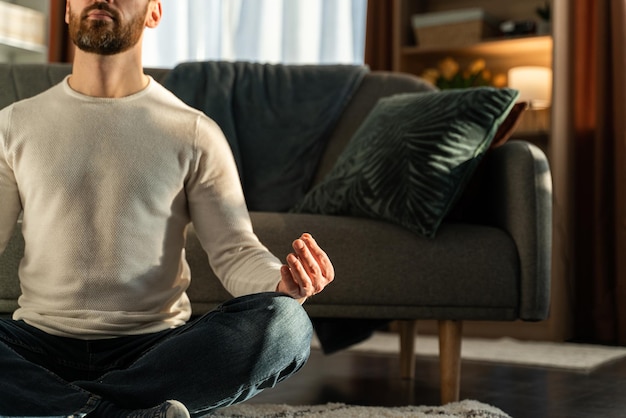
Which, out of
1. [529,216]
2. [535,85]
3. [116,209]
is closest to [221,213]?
[116,209]

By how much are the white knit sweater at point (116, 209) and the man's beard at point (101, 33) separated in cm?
9

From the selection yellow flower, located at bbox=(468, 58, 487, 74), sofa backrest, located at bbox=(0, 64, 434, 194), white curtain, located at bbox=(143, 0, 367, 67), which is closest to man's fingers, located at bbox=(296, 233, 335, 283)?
sofa backrest, located at bbox=(0, 64, 434, 194)

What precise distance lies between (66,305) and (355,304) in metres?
0.77

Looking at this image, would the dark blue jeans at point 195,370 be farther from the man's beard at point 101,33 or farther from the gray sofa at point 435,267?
the gray sofa at point 435,267

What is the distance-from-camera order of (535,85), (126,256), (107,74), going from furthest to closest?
(535,85), (107,74), (126,256)

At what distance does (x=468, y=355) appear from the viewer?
3.01 meters

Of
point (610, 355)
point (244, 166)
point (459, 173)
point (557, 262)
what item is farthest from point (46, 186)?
point (557, 262)

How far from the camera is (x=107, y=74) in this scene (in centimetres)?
149

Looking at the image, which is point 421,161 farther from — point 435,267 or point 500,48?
point 500,48

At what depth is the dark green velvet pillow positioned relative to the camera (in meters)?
2.00

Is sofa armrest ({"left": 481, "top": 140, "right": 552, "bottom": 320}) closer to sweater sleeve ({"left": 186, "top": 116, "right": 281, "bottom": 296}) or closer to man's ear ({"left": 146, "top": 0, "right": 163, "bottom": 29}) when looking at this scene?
sweater sleeve ({"left": 186, "top": 116, "right": 281, "bottom": 296})

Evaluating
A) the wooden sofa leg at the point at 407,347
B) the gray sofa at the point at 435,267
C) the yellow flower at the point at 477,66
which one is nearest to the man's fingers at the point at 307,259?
the gray sofa at the point at 435,267

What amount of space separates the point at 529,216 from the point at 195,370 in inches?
41.1

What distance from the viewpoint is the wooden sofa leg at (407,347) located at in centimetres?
242
